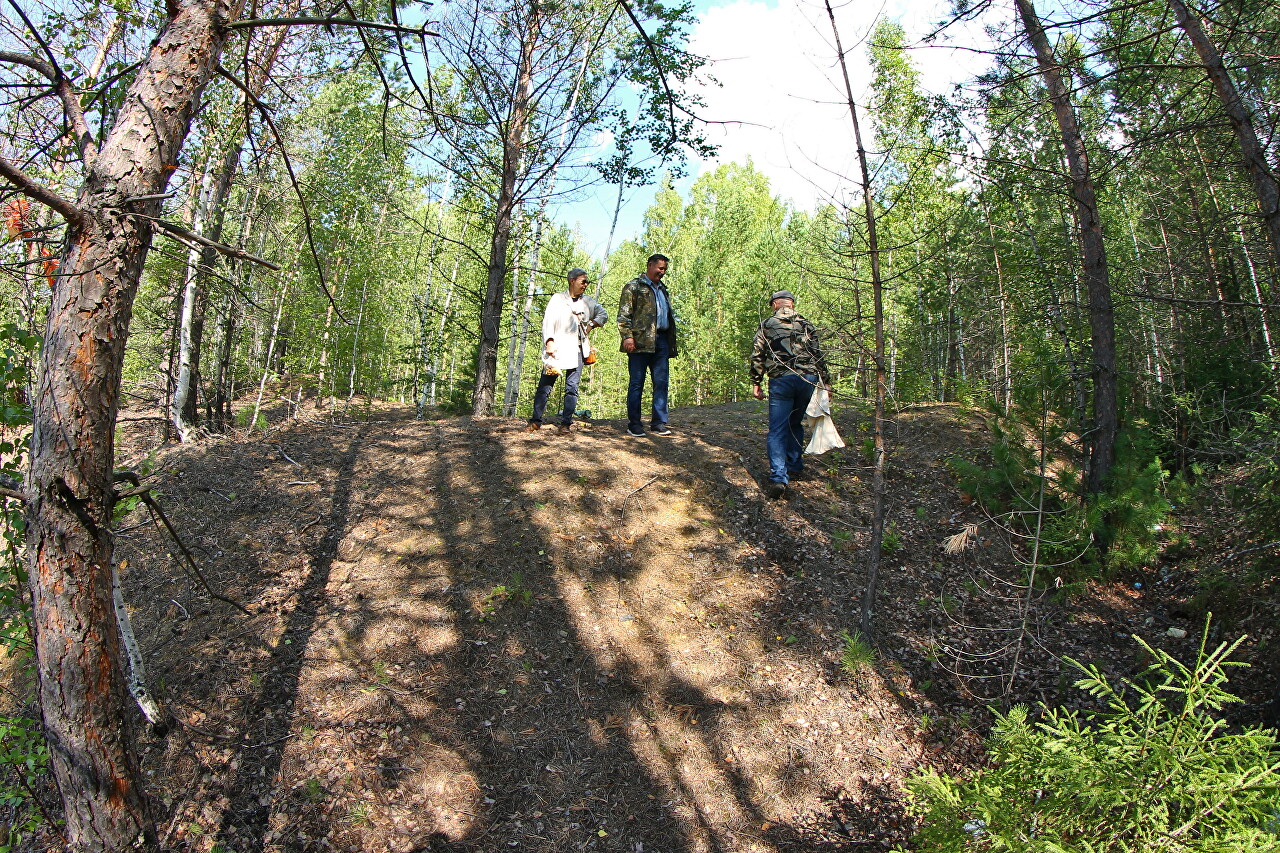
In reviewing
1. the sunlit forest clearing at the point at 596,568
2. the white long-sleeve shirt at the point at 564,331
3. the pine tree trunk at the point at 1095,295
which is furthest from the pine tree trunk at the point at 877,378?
the white long-sleeve shirt at the point at 564,331

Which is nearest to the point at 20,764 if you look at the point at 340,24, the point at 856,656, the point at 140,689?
the point at 140,689

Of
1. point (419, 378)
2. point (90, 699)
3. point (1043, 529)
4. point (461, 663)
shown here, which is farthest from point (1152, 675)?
point (419, 378)

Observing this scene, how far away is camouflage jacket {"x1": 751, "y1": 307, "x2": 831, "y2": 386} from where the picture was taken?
631 cm

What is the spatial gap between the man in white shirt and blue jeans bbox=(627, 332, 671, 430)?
58cm

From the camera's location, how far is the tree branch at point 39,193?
1.99 meters

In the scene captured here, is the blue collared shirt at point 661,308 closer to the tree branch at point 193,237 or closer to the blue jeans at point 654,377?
the blue jeans at point 654,377

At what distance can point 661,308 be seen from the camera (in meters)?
7.27

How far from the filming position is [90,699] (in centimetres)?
240

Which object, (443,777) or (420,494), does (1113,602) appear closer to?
(443,777)

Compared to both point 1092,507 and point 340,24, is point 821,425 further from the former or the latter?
point 340,24

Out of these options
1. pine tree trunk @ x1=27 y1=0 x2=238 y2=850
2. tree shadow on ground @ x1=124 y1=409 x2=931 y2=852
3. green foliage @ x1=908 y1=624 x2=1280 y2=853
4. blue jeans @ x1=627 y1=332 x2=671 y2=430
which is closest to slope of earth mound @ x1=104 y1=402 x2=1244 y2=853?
tree shadow on ground @ x1=124 y1=409 x2=931 y2=852

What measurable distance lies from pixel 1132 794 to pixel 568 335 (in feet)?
19.9

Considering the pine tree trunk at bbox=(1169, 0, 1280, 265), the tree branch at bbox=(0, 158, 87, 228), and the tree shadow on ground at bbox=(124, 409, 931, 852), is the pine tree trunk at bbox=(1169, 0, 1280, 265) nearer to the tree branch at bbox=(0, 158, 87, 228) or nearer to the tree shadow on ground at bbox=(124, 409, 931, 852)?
the tree shadow on ground at bbox=(124, 409, 931, 852)

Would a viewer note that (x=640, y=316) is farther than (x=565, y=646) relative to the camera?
Yes
